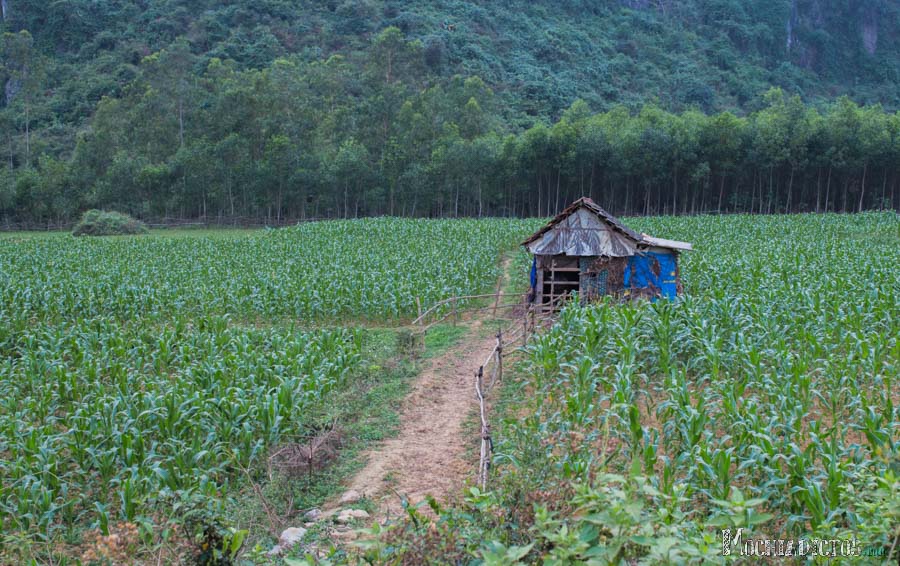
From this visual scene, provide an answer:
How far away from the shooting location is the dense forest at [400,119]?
4744 centimetres

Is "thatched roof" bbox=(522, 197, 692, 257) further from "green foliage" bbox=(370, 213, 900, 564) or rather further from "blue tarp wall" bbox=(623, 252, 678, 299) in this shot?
"green foliage" bbox=(370, 213, 900, 564)

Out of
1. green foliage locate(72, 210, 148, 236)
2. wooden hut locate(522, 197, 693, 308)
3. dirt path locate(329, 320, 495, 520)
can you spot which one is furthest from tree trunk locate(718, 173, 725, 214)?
dirt path locate(329, 320, 495, 520)

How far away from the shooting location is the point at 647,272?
16.7 meters

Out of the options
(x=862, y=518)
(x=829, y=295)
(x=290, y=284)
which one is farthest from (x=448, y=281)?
(x=862, y=518)

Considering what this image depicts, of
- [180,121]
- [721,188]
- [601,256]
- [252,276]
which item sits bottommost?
[252,276]

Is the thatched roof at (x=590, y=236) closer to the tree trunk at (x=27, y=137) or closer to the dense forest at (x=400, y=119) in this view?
the dense forest at (x=400, y=119)

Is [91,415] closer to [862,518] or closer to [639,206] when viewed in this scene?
[862,518]

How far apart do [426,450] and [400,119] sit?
5131 centimetres

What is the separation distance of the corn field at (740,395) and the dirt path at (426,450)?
1.10 m

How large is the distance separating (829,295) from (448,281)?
9.97 metres

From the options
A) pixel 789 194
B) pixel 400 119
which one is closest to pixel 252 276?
pixel 400 119

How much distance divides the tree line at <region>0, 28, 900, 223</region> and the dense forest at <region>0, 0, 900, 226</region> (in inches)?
6.3

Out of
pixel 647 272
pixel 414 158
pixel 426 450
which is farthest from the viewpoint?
pixel 414 158

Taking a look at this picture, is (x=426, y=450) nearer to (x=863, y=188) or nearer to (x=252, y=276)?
(x=252, y=276)
